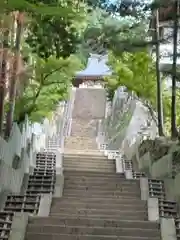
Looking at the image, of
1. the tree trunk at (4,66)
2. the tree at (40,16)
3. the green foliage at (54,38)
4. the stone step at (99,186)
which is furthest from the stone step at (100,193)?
the green foliage at (54,38)

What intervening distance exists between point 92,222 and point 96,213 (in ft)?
2.23

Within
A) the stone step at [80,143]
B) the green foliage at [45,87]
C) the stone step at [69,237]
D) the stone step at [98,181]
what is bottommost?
the stone step at [69,237]

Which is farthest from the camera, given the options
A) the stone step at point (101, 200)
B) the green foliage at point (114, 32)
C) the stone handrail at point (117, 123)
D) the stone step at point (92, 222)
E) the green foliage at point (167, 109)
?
the stone handrail at point (117, 123)

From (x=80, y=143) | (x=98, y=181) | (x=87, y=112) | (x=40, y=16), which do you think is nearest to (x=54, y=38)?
(x=40, y=16)

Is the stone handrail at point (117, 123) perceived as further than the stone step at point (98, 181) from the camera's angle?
Yes

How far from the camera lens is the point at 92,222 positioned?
7855 mm

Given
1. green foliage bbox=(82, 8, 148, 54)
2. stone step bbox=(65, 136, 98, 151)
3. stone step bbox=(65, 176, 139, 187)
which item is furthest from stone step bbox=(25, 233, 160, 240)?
stone step bbox=(65, 136, 98, 151)

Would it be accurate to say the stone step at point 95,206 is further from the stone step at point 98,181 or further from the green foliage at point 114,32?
the green foliage at point 114,32

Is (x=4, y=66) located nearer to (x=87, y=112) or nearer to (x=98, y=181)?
(x=98, y=181)

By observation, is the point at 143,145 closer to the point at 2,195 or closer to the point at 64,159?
the point at 64,159

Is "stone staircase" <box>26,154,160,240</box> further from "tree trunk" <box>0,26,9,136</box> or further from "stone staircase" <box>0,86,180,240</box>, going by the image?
"tree trunk" <box>0,26,9,136</box>

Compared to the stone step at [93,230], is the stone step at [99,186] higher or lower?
higher

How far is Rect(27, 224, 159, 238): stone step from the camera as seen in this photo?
7453 mm

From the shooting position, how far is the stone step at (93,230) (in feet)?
24.5
